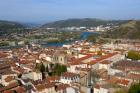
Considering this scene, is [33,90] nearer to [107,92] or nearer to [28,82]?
[28,82]

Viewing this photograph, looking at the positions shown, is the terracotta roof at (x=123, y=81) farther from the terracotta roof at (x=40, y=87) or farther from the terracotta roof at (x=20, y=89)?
the terracotta roof at (x=20, y=89)

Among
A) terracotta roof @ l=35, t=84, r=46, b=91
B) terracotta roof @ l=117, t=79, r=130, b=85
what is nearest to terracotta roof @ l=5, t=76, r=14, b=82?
terracotta roof @ l=35, t=84, r=46, b=91

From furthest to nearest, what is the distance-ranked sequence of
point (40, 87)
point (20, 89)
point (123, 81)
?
point (123, 81)
point (20, 89)
point (40, 87)

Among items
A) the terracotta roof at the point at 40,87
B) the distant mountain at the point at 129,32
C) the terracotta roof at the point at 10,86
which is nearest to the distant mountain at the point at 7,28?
the distant mountain at the point at 129,32

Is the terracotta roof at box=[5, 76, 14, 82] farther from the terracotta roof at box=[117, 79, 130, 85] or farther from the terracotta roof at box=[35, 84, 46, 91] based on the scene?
the terracotta roof at box=[117, 79, 130, 85]

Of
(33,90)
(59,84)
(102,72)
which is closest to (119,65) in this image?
(102,72)

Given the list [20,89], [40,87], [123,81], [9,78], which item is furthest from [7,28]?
[123,81]

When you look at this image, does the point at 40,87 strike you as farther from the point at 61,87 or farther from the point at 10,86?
the point at 10,86

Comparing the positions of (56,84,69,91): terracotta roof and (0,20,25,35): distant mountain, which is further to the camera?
(0,20,25,35): distant mountain

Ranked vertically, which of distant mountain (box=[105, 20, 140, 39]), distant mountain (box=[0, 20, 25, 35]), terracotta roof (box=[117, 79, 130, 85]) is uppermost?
terracotta roof (box=[117, 79, 130, 85])

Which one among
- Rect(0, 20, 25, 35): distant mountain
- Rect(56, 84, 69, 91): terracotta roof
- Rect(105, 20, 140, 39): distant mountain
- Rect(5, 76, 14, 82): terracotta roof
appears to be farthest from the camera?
Rect(0, 20, 25, 35): distant mountain

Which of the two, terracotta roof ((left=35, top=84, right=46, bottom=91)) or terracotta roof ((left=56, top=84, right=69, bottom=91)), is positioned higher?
terracotta roof ((left=35, top=84, right=46, bottom=91))
